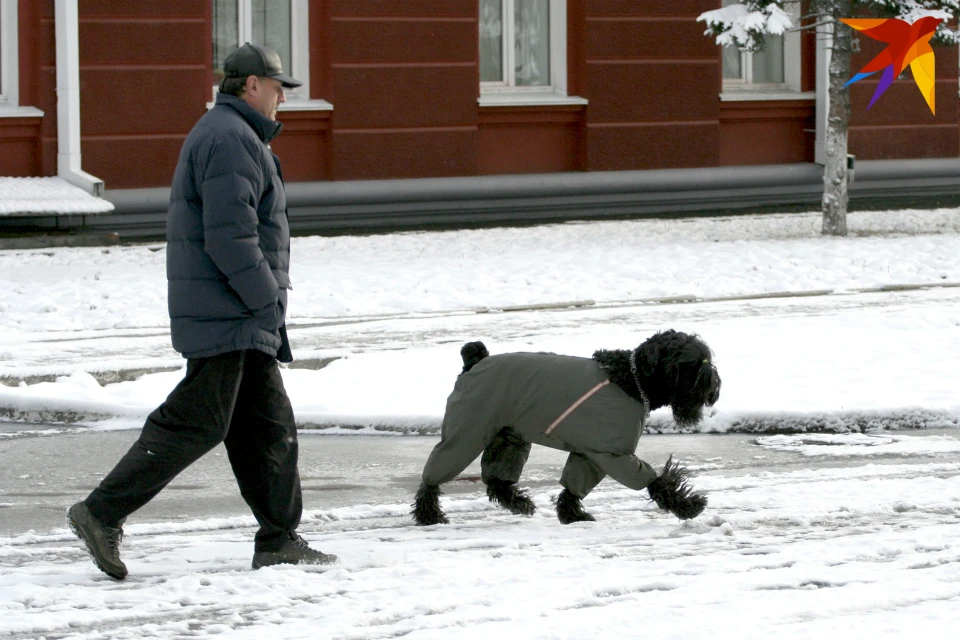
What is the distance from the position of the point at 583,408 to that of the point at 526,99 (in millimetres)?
12873

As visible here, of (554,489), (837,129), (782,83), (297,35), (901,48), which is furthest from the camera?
(782,83)

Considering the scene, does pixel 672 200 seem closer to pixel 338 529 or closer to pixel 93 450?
pixel 93 450

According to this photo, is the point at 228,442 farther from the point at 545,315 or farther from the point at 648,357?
the point at 545,315

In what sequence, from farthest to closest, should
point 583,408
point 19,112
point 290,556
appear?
point 19,112 → point 583,408 → point 290,556

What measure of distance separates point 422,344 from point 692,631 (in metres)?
5.82

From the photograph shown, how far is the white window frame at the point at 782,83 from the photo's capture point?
64.0ft

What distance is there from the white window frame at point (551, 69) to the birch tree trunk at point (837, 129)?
11.0ft

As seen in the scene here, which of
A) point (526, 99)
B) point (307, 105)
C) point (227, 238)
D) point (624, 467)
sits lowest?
point (624, 467)

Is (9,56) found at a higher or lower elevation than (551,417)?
higher

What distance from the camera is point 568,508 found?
580 centimetres

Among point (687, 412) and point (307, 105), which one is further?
point (307, 105)

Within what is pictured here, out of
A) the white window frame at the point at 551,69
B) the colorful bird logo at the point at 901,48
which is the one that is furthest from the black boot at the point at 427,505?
the white window frame at the point at 551,69

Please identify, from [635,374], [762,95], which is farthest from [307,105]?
[635,374]

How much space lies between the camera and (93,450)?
291 inches
